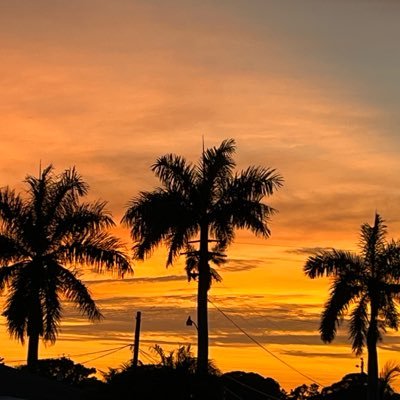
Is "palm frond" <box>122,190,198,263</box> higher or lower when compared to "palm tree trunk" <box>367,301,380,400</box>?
higher

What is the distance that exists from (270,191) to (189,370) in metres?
10.1

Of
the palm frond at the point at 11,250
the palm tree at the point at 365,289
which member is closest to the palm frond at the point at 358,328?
the palm tree at the point at 365,289

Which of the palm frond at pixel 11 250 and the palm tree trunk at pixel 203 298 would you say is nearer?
the palm tree trunk at pixel 203 298

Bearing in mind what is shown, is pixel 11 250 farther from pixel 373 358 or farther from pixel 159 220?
pixel 373 358

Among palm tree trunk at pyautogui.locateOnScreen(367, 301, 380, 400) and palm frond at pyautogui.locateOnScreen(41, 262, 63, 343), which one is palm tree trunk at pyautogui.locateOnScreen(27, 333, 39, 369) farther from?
palm tree trunk at pyautogui.locateOnScreen(367, 301, 380, 400)

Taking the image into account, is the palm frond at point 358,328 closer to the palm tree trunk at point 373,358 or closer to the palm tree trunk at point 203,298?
the palm tree trunk at point 373,358

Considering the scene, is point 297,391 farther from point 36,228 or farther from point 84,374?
point 36,228

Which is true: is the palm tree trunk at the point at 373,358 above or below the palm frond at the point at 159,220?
below

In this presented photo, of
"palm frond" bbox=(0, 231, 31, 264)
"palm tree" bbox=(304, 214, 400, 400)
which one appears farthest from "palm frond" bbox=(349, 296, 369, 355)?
"palm frond" bbox=(0, 231, 31, 264)

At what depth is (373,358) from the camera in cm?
4878

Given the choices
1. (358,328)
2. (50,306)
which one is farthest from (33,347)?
(358,328)

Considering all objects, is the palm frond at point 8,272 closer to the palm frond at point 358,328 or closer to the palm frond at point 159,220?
the palm frond at point 159,220

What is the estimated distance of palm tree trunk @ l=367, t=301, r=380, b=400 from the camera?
48312 millimetres

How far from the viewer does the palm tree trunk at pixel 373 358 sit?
4831cm
